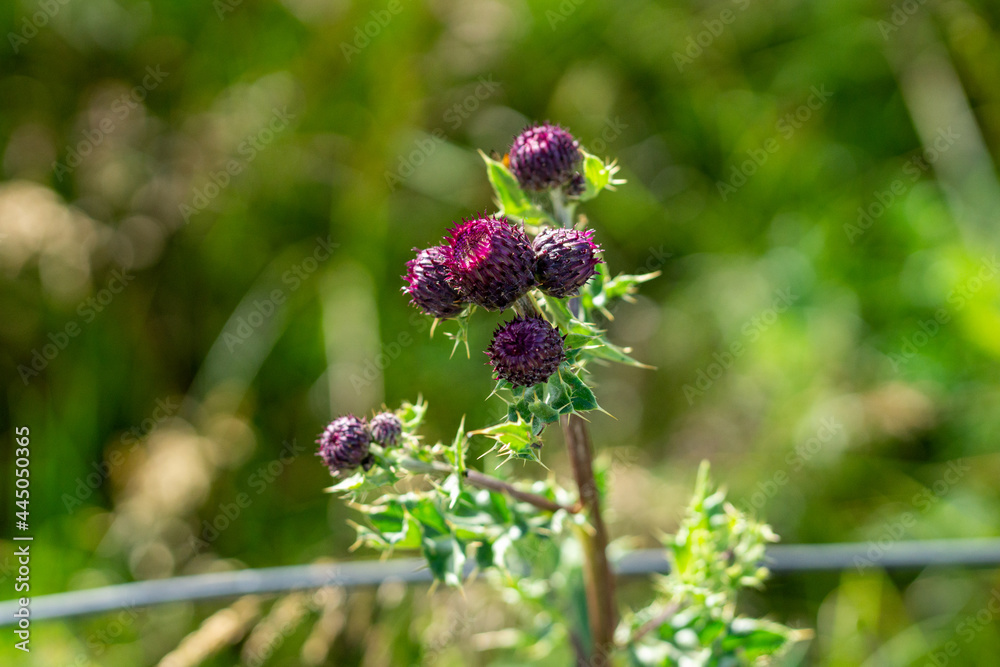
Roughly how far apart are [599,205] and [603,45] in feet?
3.74

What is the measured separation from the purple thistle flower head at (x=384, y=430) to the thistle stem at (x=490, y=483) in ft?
0.23

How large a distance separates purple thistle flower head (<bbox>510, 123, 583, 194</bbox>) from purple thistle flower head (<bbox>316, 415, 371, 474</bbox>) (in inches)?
31.5

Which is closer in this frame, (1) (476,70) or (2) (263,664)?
(2) (263,664)

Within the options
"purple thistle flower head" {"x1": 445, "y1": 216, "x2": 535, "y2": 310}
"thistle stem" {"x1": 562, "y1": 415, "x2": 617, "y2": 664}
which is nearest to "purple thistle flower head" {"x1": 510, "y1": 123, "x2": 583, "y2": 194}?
"purple thistle flower head" {"x1": 445, "y1": 216, "x2": 535, "y2": 310}

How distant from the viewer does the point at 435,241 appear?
14.8ft

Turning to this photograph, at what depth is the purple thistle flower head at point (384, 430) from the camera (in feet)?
6.21

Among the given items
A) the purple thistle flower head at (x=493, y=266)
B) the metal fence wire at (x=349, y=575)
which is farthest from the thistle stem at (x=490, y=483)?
the metal fence wire at (x=349, y=575)

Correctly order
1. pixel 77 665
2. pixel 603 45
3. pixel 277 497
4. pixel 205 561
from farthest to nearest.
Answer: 1. pixel 603 45
2. pixel 277 497
3. pixel 205 561
4. pixel 77 665

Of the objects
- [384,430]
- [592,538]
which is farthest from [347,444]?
[592,538]

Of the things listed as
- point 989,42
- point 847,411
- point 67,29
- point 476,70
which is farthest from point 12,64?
point 989,42

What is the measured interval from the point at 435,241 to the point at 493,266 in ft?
9.65

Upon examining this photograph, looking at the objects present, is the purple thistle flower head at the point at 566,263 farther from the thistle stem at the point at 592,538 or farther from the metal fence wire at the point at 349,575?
the metal fence wire at the point at 349,575

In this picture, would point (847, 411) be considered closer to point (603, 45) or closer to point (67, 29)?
point (603, 45)

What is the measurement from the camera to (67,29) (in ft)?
15.9
